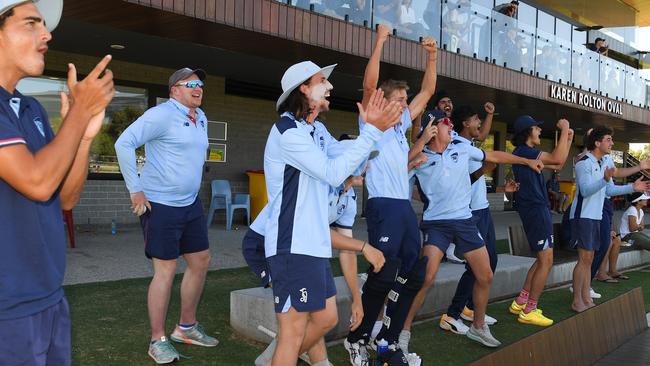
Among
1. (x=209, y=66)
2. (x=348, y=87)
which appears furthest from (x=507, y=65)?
(x=209, y=66)

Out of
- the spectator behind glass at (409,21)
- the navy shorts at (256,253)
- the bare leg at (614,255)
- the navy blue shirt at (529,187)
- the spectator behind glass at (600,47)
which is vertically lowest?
the bare leg at (614,255)

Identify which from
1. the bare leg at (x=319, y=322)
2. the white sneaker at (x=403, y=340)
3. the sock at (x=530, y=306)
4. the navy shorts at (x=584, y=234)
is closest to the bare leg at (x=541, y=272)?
the sock at (x=530, y=306)

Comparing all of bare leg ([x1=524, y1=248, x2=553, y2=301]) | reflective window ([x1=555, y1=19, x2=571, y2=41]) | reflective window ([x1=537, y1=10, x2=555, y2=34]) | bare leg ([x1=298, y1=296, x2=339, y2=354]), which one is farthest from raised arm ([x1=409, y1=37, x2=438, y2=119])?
reflective window ([x1=555, y1=19, x2=571, y2=41])

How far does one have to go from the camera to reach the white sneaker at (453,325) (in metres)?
5.18

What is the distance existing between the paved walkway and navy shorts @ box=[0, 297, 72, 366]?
15.3 feet

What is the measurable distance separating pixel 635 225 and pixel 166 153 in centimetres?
767

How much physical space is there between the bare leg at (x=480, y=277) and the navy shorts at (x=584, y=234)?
182cm

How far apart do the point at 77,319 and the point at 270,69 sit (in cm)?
769

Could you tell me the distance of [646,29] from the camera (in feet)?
89.5

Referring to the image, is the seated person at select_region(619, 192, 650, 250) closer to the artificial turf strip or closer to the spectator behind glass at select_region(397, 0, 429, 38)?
the artificial turf strip

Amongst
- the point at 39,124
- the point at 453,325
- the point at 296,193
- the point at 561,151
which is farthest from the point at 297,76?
the point at 453,325

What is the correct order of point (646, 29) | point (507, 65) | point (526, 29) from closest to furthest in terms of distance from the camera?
point (507, 65)
point (526, 29)
point (646, 29)

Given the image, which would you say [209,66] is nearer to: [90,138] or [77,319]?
[77,319]

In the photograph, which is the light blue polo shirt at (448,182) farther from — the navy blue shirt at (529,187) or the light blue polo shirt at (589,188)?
the light blue polo shirt at (589,188)
